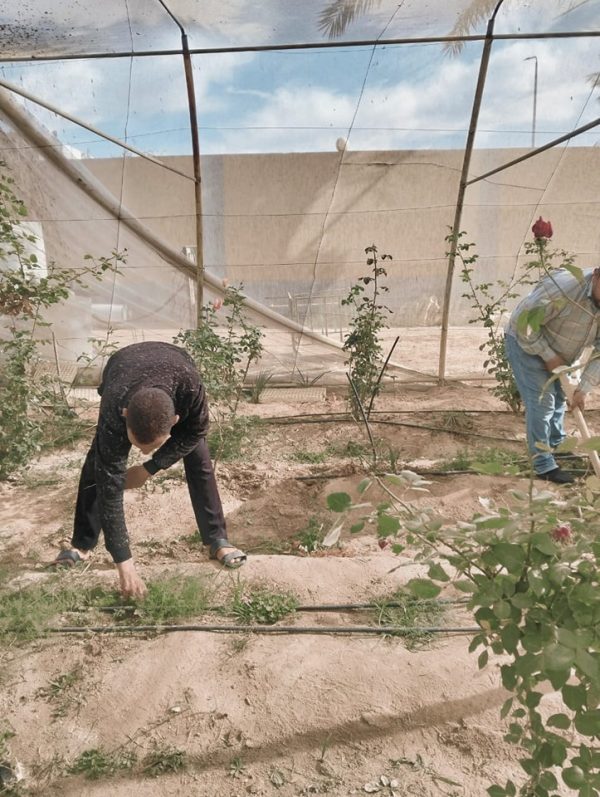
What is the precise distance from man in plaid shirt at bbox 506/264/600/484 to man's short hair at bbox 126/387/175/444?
6.18 ft

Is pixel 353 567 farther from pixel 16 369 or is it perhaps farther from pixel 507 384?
pixel 507 384

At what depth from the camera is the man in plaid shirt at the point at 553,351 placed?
123 inches

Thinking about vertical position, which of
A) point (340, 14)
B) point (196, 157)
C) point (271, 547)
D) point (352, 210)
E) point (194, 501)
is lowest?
point (271, 547)

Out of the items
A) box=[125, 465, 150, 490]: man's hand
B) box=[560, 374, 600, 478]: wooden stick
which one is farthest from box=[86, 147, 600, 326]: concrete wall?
box=[125, 465, 150, 490]: man's hand

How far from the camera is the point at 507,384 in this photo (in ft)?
18.1

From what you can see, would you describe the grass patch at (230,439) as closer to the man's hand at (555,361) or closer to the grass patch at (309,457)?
the grass patch at (309,457)

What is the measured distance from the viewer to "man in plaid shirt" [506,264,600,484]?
10.2 ft

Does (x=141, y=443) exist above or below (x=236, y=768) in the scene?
above

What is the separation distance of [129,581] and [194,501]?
0.60 metres

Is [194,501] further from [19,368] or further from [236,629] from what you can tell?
[19,368]

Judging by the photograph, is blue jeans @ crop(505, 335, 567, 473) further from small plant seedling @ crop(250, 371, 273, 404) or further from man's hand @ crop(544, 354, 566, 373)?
small plant seedling @ crop(250, 371, 273, 404)

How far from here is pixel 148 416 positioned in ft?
6.74

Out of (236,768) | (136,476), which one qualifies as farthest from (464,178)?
(236,768)

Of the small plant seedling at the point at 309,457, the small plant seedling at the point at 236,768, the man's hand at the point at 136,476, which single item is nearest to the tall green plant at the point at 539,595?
the small plant seedling at the point at 236,768
